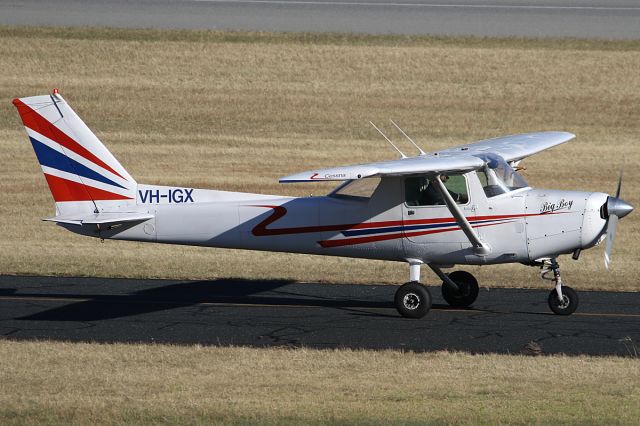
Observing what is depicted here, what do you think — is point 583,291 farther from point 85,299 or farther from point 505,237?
point 85,299

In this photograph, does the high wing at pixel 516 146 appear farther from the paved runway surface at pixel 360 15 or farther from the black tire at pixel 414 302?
the paved runway surface at pixel 360 15

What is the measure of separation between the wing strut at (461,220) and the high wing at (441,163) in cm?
30

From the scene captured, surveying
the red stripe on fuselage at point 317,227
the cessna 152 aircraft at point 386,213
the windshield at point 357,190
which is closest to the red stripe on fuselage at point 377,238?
the cessna 152 aircraft at point 386,213

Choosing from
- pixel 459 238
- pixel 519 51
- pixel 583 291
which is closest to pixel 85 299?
pixel 459 238

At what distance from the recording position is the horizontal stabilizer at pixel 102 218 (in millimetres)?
16438

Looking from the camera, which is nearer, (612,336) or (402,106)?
(612,336)

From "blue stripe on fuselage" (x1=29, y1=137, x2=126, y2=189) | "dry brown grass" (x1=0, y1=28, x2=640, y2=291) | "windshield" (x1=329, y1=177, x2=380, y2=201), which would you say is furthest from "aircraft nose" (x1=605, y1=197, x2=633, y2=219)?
"dry brown grass" (x1=0, y1=28, x2=640, y2=291)

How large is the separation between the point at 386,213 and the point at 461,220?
44.4 inches

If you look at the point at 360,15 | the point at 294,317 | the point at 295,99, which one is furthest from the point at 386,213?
the point at 360,15

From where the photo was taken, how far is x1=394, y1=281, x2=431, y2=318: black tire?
1602cm

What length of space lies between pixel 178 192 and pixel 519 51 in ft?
71.2

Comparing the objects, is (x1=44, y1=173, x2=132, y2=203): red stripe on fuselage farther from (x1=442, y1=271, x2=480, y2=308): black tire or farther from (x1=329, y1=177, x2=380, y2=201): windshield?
(x1=442, y1=271, x2=480, y2=308): black tire

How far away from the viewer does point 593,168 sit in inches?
1143

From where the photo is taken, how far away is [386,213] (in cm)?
1623
